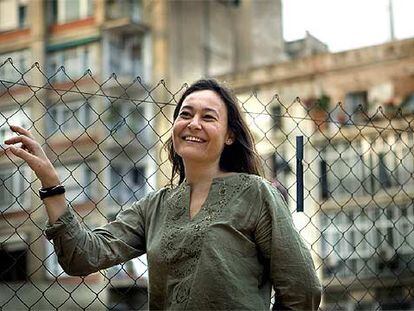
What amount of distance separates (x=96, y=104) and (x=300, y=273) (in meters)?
23.2

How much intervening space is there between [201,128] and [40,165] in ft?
1.74

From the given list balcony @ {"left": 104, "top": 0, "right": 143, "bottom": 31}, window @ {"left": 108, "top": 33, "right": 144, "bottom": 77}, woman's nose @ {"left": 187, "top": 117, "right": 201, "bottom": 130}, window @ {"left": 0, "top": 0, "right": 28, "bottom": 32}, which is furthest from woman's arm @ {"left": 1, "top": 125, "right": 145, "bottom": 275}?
window @ {"left": 0, "top": 0, "right": 28, "bottom": 32}

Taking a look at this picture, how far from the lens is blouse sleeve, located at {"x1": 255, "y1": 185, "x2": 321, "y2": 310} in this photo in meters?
2.83

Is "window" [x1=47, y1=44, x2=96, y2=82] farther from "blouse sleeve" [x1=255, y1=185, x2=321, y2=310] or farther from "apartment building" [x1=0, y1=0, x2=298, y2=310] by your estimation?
"blouse sleeve" [x1=255, y1=185, x2=321, y2=310]

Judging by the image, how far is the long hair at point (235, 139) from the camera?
3.11m

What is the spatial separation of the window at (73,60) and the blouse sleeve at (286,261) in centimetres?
2413

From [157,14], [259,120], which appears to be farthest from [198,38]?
[259,120]

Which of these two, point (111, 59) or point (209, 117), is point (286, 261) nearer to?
point (209, 117)

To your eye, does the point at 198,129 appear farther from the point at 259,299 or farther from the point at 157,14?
the point at 157,14

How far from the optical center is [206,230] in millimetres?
2873

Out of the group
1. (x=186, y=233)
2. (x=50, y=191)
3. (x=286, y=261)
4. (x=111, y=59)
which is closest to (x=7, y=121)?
(x=50, y=191)

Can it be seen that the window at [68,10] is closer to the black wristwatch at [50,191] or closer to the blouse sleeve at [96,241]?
the blouse sleeve at [96,241]

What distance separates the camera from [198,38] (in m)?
28.2

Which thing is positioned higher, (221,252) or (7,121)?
(7,121)
